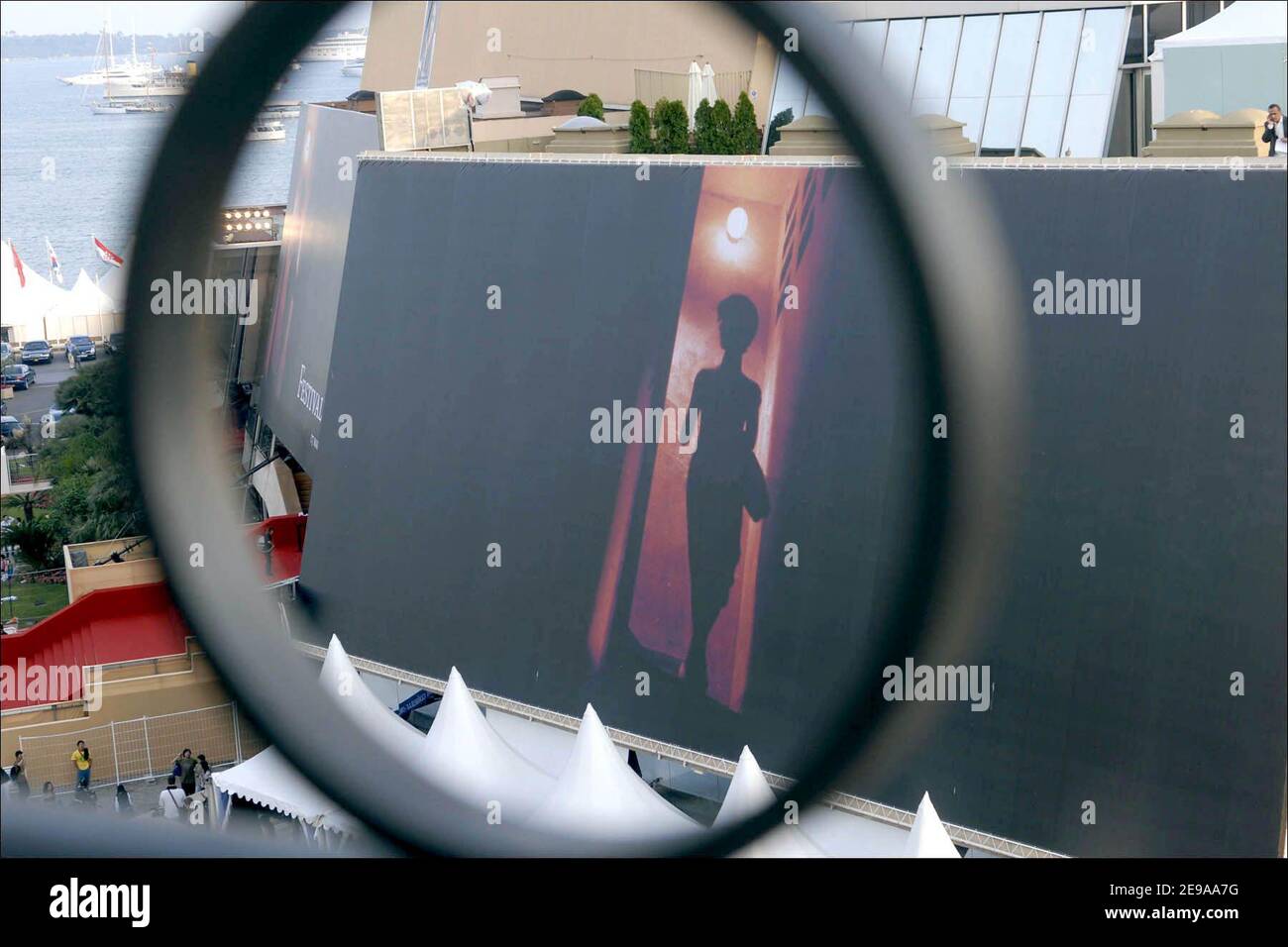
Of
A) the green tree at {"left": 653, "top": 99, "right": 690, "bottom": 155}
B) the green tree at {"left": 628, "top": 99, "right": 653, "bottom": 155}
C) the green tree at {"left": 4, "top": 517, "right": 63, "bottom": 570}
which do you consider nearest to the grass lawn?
the green tree at {"left": 4, "top": 517, "right": 63, "bottom": 570}

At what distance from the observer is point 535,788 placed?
9.28m

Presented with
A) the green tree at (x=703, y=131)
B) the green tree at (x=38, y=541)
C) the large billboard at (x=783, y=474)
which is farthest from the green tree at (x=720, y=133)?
the green tree at (x=38, y=541)

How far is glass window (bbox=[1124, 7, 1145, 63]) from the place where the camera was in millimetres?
12820

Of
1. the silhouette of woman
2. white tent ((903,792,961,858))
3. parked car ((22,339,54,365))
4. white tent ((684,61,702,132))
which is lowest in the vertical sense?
white tent ((903,792,961,858))

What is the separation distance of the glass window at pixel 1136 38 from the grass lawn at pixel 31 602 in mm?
14417

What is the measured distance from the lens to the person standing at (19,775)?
11.0 m

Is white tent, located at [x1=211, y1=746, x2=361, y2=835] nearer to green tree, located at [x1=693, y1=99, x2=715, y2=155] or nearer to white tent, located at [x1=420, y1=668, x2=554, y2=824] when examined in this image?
white tent, located at [x1=420, y1=668, x2=554, y2=824]

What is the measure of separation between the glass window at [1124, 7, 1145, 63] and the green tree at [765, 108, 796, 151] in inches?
168

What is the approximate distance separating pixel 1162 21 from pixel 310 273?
10.7 meters

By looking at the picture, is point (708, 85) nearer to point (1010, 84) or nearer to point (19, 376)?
point (1010, 84)

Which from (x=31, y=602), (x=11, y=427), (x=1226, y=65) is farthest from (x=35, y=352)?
(x=1226, y=65)

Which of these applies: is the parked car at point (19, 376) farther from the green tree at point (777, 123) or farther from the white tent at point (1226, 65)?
the white tent at point (1226, 65)

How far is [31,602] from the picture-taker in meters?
19.4
